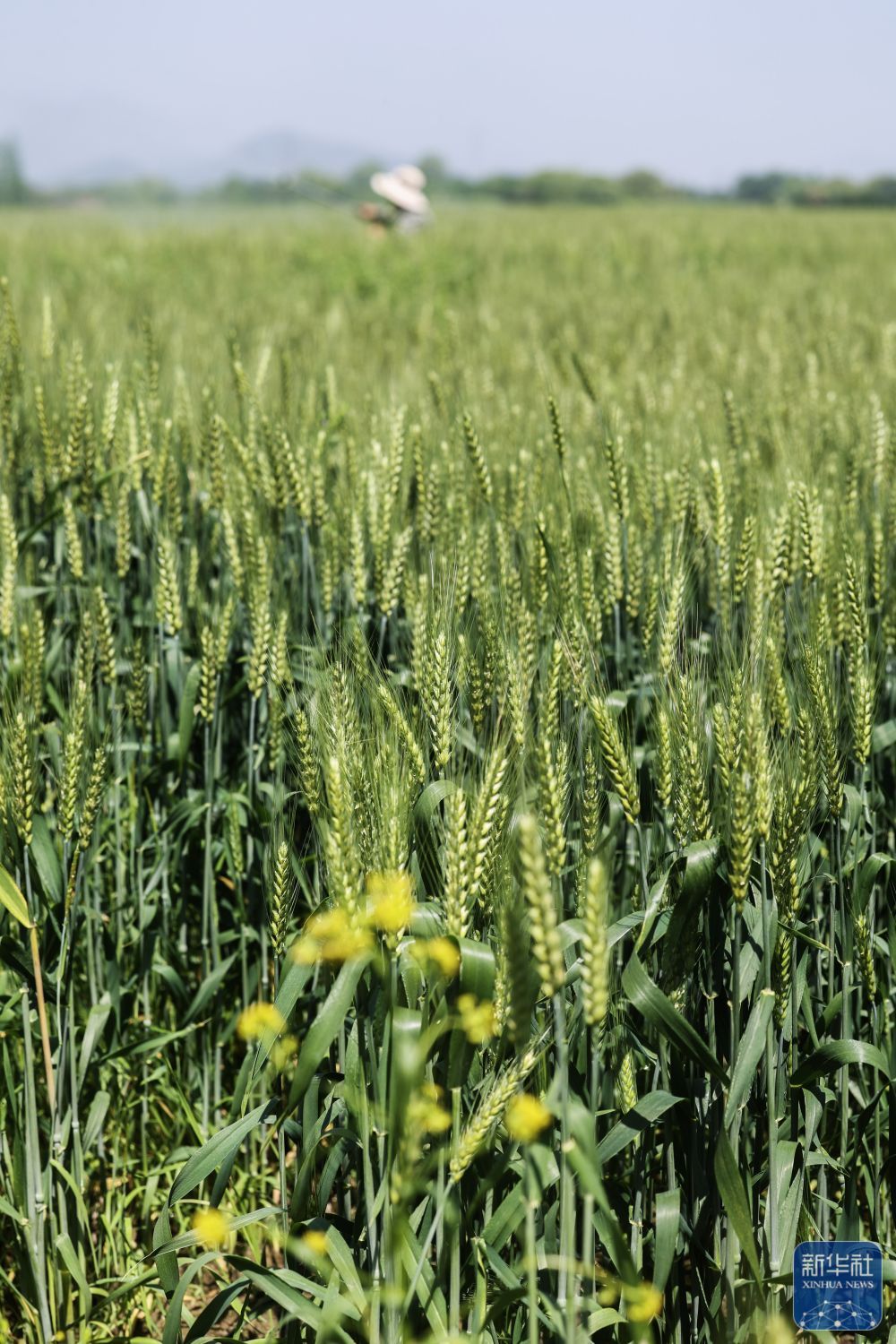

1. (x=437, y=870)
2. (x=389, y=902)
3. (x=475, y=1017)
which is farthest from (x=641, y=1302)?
(x=437, y=870)

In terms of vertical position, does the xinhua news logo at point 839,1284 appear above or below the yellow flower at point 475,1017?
below

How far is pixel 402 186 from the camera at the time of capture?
1045 cm

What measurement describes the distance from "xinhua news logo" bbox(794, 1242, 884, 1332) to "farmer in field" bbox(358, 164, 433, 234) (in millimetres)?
9540

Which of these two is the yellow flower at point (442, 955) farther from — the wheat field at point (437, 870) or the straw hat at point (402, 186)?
the straw hat at point (402, 186)

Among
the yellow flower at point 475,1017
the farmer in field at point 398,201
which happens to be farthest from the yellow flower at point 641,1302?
the farmer in field at point 398,201

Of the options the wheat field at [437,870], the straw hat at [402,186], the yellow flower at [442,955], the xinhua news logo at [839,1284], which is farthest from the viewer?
the straw hat at [402,186]

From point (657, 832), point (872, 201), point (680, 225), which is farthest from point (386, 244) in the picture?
point (872, 201)

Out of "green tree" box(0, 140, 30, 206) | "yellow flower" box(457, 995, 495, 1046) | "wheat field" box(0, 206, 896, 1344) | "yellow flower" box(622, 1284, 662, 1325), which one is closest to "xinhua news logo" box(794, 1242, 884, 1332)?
"wheat field" box(0, 206, 896, 1344)

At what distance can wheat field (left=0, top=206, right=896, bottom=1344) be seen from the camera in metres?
1.26

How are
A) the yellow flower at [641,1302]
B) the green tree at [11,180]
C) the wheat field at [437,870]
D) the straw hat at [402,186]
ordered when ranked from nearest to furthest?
the yellow flower at [641,1302] → the wheat field at [437,870] → the straw hat at [402,186] → the green tree at [11,180]

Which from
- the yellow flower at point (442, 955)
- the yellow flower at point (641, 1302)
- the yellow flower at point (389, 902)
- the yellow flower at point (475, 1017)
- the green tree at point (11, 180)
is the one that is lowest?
the yellow flower at point (641, 1302)

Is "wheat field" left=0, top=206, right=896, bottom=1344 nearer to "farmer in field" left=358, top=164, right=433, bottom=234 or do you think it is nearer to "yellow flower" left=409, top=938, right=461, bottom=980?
"yellow flower" left=409, top=938, right=461, bottom=980

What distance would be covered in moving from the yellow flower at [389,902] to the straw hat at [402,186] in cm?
955

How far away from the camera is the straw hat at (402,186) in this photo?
395 inches
